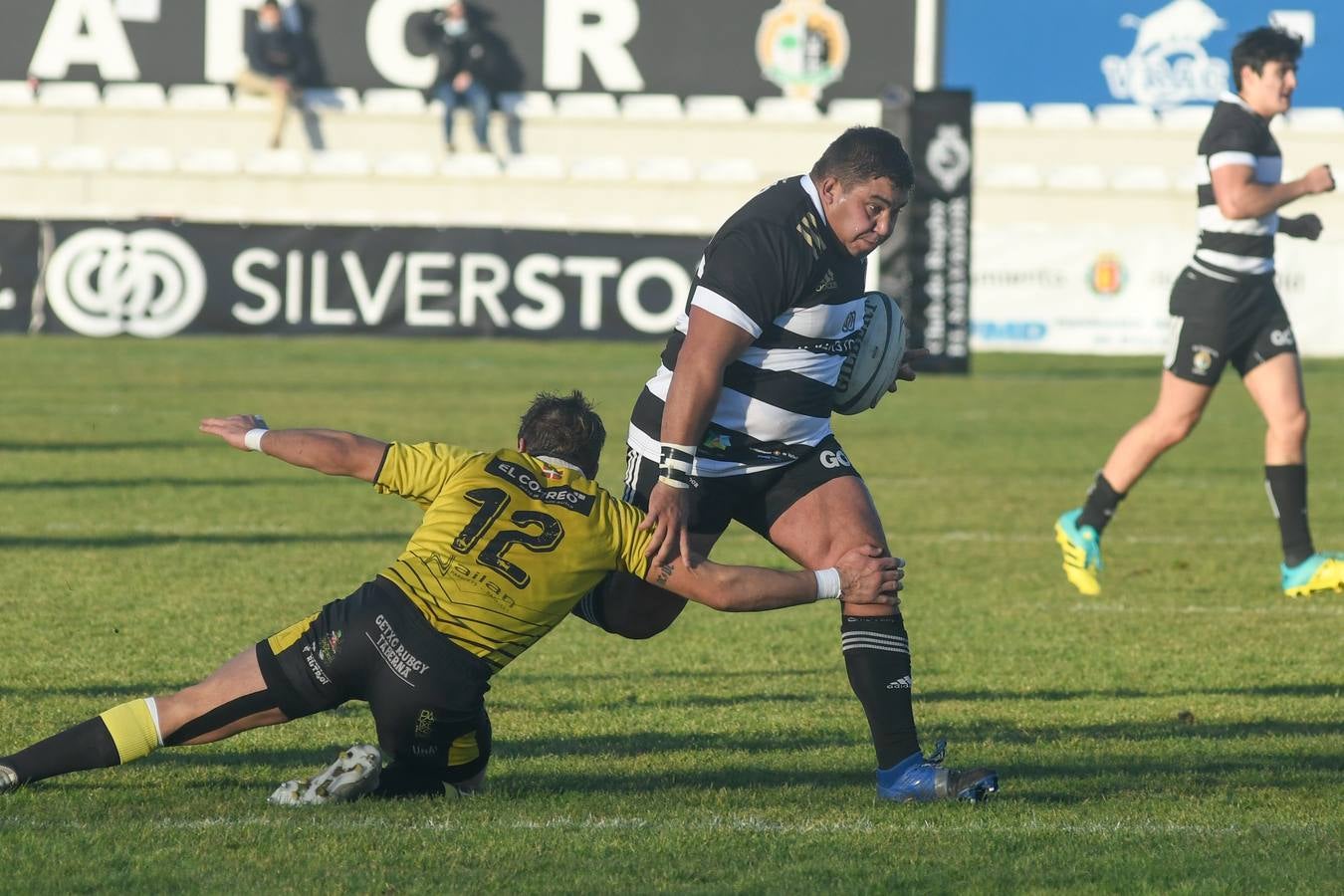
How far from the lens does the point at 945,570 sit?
9.93 meters

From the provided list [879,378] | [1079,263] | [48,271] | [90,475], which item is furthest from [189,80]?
[879,378]

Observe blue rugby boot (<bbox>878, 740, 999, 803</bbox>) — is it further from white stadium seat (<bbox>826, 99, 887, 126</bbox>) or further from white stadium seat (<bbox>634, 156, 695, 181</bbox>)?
white stadium seat (<bbox>826, 99, 887, 126</bbox>)

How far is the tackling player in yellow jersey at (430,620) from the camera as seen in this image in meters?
5.01

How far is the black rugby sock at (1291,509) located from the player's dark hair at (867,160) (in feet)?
14.1

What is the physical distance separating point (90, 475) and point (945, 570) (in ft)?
19.1

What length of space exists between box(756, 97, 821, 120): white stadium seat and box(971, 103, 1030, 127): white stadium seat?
9.13ft

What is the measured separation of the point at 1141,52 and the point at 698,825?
1286 inches

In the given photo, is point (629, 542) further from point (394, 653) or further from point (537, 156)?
point (537, 156)

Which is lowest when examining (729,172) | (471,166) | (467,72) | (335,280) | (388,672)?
(388,672)

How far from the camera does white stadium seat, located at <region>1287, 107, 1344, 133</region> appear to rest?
112 feet

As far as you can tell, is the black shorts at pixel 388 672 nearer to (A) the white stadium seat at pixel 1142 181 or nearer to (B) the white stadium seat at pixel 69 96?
(A) the white stadium seat at pixel 1142 181

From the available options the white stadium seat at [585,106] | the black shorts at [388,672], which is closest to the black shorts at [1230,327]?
the black shorts at [388,672]

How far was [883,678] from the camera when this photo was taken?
534 centimetres

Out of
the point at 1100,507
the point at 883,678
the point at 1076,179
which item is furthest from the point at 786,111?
the point at 883,678
